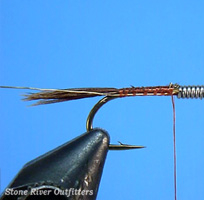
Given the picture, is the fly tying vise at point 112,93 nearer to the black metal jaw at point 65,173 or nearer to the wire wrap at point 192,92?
the wire wrap at point 192,92

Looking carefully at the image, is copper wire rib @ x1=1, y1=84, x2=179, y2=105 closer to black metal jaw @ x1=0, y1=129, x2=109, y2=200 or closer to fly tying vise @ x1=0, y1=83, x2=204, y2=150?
fly tying vise @ x1=0, y1=83, x2=204, y2=150

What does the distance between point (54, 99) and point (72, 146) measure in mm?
413

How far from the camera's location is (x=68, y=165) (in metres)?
0.53

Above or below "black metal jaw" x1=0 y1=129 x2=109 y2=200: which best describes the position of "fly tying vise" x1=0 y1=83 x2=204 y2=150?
above

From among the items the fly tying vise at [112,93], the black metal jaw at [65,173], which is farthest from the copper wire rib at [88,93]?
the black metal jaw at [65,173]

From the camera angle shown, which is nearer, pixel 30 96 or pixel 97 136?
pixel 97 136

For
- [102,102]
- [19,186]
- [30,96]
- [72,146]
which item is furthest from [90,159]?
[30,96]

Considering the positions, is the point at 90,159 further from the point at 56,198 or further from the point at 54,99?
the point at 54,99

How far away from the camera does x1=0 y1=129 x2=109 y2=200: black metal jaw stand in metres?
0.47

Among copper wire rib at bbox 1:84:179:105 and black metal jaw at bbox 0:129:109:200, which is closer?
black metal jaw at bbox 0:129:109:200

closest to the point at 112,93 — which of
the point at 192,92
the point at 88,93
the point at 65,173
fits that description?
the point at 88,93

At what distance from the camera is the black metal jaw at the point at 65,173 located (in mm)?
471

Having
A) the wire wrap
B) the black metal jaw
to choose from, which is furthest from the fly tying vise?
the black metal jaw

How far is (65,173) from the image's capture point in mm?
504
